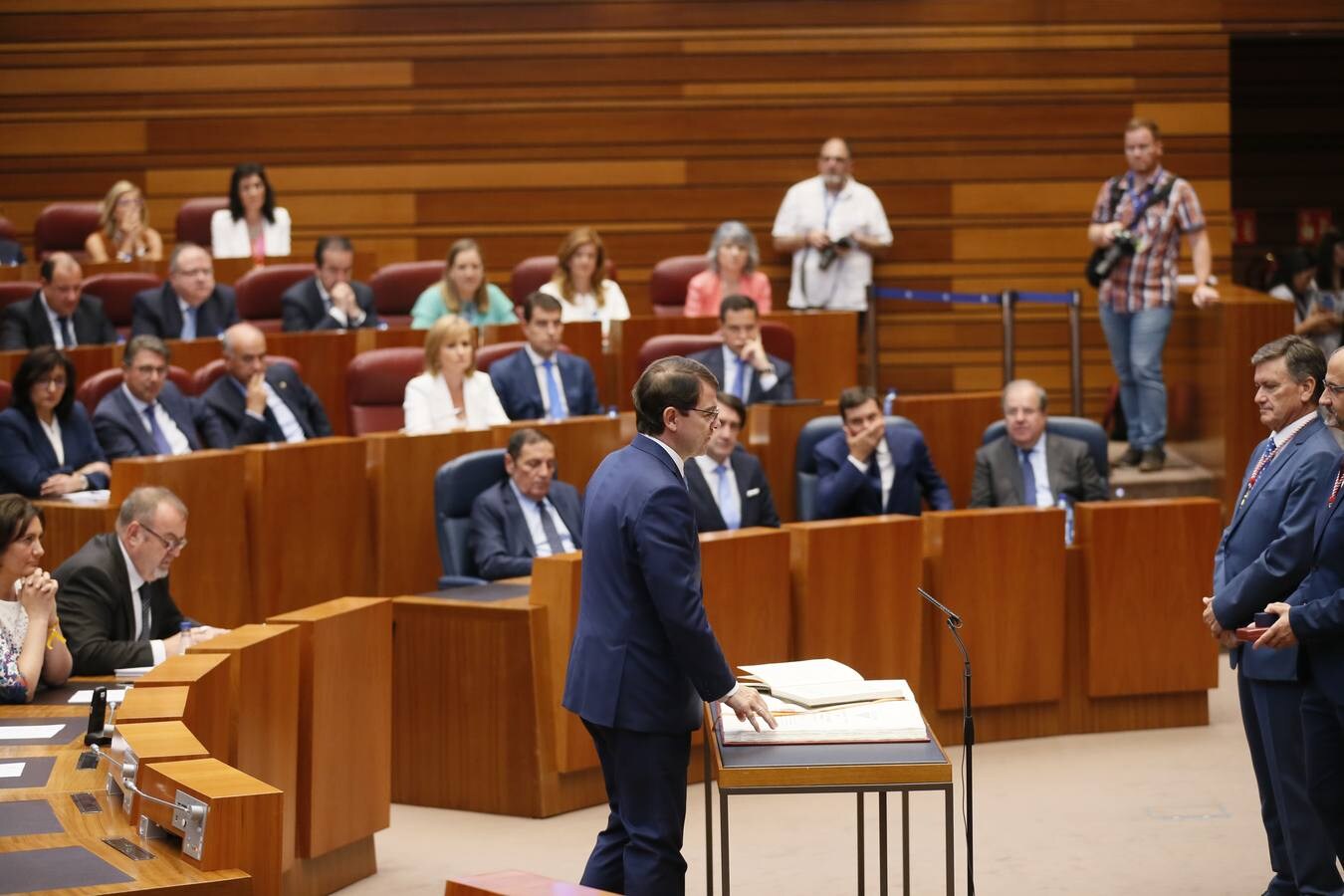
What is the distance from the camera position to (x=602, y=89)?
294 inches

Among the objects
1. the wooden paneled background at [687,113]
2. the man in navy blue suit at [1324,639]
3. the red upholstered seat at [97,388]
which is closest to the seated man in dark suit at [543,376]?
the red upholstered seat at [97,388]

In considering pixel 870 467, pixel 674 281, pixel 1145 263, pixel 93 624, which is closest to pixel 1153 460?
pixel 1145 263

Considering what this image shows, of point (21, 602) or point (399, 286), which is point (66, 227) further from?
point (21, 602)

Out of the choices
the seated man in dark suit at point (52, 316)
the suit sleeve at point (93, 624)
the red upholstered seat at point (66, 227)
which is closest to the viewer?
the suit sleeve at point (93, 624)

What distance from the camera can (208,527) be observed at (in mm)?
4234

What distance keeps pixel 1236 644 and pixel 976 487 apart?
1.90 metres

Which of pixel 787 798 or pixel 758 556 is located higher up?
pixel 758 556

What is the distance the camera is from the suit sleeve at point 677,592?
2.49 meters

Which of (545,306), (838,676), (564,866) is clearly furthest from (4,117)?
(838,676)

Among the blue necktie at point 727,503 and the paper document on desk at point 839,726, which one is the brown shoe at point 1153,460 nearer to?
the blue necktie at point 727,503

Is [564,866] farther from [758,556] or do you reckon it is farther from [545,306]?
[545,306]

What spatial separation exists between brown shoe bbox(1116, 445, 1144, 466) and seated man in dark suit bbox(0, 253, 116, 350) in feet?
11.6

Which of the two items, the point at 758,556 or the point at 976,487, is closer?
the point at 758,556

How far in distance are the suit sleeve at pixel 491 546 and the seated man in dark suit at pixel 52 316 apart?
216 centimetres
